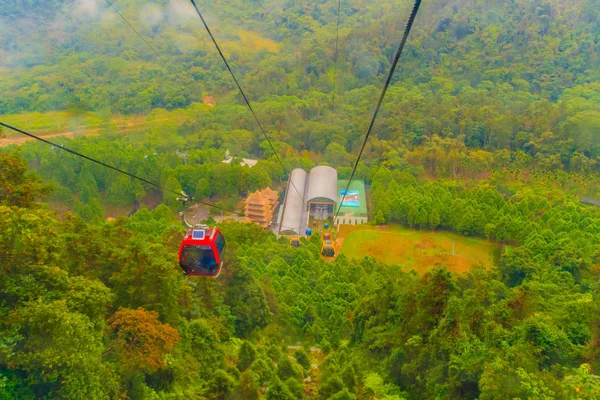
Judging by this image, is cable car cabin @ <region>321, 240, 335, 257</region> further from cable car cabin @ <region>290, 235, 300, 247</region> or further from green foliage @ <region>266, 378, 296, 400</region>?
green foliage @ <region>266, 378, 296, 400</region>

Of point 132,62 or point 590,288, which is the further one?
point 132,62

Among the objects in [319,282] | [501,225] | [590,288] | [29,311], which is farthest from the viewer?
[501,225]

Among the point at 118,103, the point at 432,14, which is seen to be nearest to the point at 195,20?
the point at 118,103

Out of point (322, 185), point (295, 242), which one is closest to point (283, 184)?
point (322, 185)

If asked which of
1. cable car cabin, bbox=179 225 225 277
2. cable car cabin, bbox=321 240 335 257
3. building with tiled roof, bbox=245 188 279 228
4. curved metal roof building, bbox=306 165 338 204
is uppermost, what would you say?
curved metal roof building, bbox=306 165 338 204

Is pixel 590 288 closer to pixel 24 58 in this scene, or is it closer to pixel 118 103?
pixel 118 103

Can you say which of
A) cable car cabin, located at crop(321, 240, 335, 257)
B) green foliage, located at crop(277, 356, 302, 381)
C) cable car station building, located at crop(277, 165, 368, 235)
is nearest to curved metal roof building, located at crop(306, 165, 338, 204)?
cable car station building, located at crop(277, 165, 368, 235)
